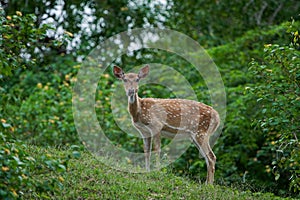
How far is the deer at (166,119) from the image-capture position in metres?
10.7

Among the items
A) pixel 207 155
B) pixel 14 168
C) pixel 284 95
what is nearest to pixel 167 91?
pixel 207 155

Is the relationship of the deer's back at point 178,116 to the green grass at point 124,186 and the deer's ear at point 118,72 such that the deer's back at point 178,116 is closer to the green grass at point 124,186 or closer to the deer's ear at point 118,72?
the deer's ear at point 118,72

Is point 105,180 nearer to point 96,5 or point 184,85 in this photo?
point 184,85

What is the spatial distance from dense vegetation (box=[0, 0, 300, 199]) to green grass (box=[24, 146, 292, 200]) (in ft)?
0.26

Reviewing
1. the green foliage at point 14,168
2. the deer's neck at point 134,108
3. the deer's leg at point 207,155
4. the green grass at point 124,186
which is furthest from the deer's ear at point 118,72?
the green foliage at point 14,168

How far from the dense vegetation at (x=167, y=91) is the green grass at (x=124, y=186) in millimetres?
78

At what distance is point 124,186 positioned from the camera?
896cm

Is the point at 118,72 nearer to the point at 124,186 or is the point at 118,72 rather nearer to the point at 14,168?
the point at 124,186

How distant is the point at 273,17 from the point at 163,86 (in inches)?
231

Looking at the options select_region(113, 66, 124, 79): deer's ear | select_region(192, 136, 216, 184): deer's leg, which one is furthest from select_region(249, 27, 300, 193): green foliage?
select_region(113, 66, 124, 79): deer's ear

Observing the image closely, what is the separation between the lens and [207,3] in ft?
69.6

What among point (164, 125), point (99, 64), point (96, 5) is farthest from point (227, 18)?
point (164, 125)

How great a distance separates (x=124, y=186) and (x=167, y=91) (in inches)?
310

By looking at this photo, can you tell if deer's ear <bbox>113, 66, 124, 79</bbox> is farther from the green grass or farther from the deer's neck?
the green grass
